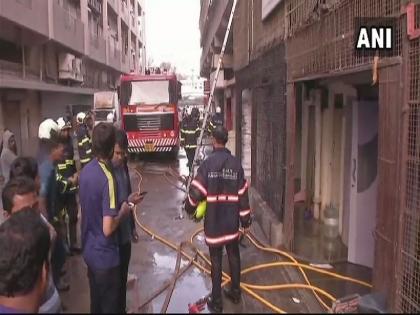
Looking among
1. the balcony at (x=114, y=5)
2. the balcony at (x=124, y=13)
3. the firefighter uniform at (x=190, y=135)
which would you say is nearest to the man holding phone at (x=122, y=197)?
the firefighter uniform at (x=190, y=135)

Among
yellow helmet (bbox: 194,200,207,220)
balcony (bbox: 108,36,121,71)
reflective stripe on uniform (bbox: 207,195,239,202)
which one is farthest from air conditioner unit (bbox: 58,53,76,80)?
reflective stripe on uniform (bbox: 207,195,239,202)

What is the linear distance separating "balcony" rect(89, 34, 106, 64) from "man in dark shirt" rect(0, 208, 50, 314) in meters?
29.4

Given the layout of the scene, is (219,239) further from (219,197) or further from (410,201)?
(410,201)

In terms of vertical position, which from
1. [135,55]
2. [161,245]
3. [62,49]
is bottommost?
[161,245]

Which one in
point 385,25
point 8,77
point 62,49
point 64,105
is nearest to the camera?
point 385,25

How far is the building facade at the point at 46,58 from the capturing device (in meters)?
18.2

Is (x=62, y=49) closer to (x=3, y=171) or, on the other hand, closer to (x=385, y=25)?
(x=3, y=171)

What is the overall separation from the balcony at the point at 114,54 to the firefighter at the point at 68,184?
32.4m

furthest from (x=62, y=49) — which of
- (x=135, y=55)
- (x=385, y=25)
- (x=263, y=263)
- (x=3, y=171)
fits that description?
(x=135, y=55)

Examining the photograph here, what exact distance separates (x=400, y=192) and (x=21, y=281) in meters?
2.70

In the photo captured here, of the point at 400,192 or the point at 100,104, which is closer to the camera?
the point at 400,192

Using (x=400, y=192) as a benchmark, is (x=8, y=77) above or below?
above

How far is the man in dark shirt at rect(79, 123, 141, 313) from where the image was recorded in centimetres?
372

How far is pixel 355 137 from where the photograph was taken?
20.7ft
